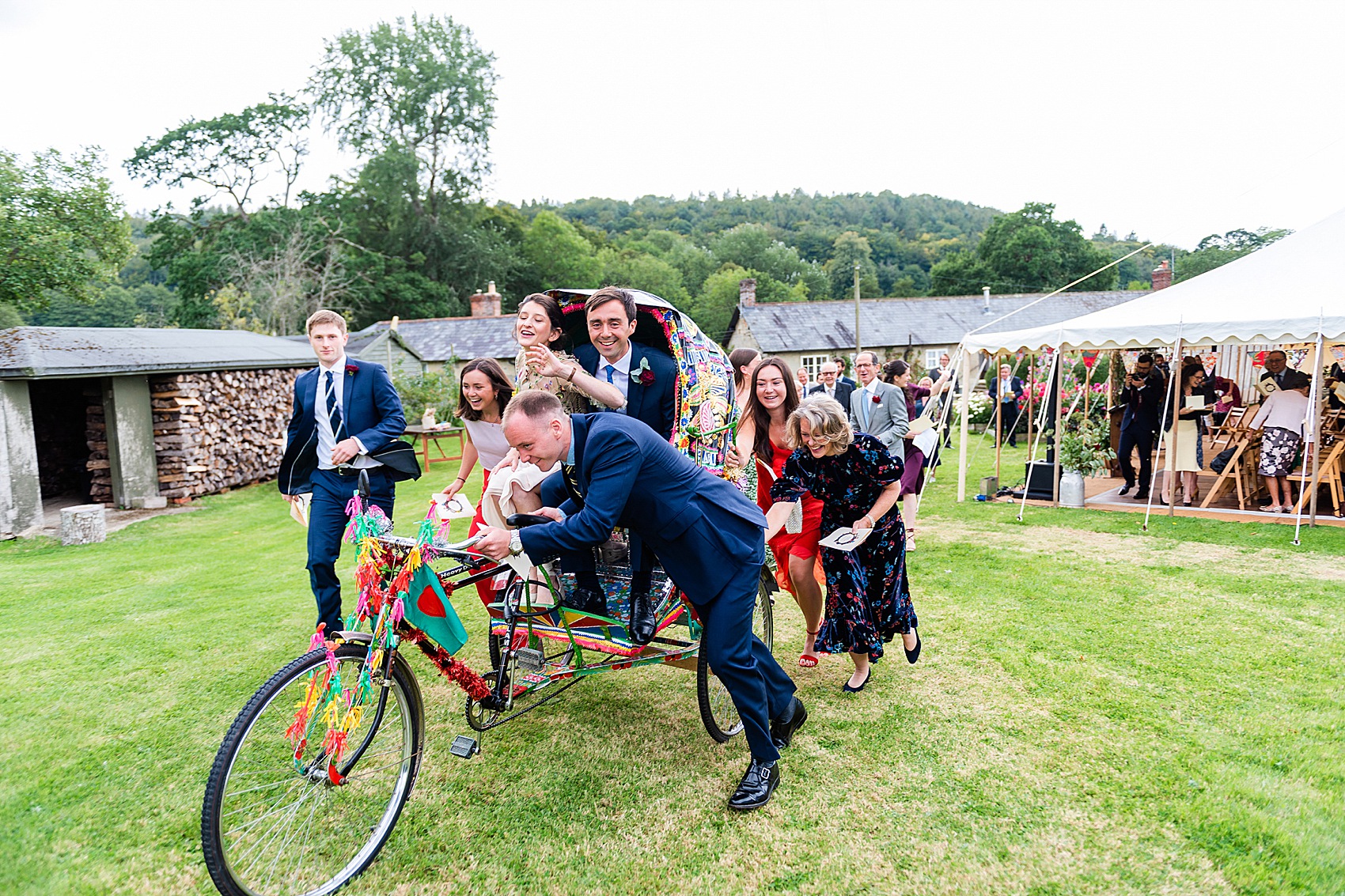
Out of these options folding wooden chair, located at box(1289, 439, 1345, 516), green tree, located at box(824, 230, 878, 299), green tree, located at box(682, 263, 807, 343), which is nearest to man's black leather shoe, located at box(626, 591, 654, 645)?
folding wooden chair, located at box(1289, 439, 1345, 516)

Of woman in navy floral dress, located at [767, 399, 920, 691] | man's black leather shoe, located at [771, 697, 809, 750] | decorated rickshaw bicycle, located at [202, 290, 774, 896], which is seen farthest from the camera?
woman in navy floral dress, located at [767, 399, 920, 691]

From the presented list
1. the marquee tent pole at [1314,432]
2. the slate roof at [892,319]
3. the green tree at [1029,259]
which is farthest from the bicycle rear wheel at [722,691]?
the green tree at [1029,259]

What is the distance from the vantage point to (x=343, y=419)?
4.80 m

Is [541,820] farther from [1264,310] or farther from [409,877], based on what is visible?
[1264,310]

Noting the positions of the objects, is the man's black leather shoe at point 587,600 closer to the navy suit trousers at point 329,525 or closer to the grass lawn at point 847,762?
the grass lawn at point 847,762

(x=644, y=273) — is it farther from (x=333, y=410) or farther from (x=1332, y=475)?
(x=333, y=410)

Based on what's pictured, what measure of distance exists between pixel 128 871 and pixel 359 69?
174 feet

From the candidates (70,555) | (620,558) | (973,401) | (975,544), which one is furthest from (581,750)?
(973,401)

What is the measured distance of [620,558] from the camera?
382cm

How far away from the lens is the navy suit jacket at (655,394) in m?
4.33

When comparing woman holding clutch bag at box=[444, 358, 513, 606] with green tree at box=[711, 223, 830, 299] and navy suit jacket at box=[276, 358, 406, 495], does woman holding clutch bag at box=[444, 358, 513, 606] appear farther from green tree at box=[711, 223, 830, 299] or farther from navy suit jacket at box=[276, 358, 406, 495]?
green tree at box=[711, 223, 830, 299]

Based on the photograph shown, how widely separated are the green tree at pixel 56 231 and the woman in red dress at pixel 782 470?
2364cm

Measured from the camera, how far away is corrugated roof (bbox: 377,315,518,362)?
32.2 meters

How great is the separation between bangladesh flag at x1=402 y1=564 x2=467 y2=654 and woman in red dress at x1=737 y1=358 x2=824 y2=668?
2306 millimetres
